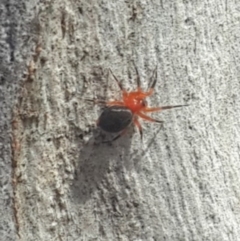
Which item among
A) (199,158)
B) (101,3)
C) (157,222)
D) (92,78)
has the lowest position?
(157,222)

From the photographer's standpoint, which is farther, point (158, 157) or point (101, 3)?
point (158, 157)

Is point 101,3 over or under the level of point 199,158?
over

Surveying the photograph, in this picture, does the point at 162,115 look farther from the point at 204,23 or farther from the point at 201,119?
the point at 204,23

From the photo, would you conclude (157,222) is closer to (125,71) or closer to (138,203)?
(138,203)

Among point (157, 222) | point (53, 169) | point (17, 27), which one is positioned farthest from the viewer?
point (157, 222)

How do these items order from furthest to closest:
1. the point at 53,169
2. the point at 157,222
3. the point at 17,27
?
the point at 157,222 → the point at 53,169 → the point at 17,27

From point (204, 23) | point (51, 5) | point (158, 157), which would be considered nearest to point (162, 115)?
point (158, 157)

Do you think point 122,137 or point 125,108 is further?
point 125,108
